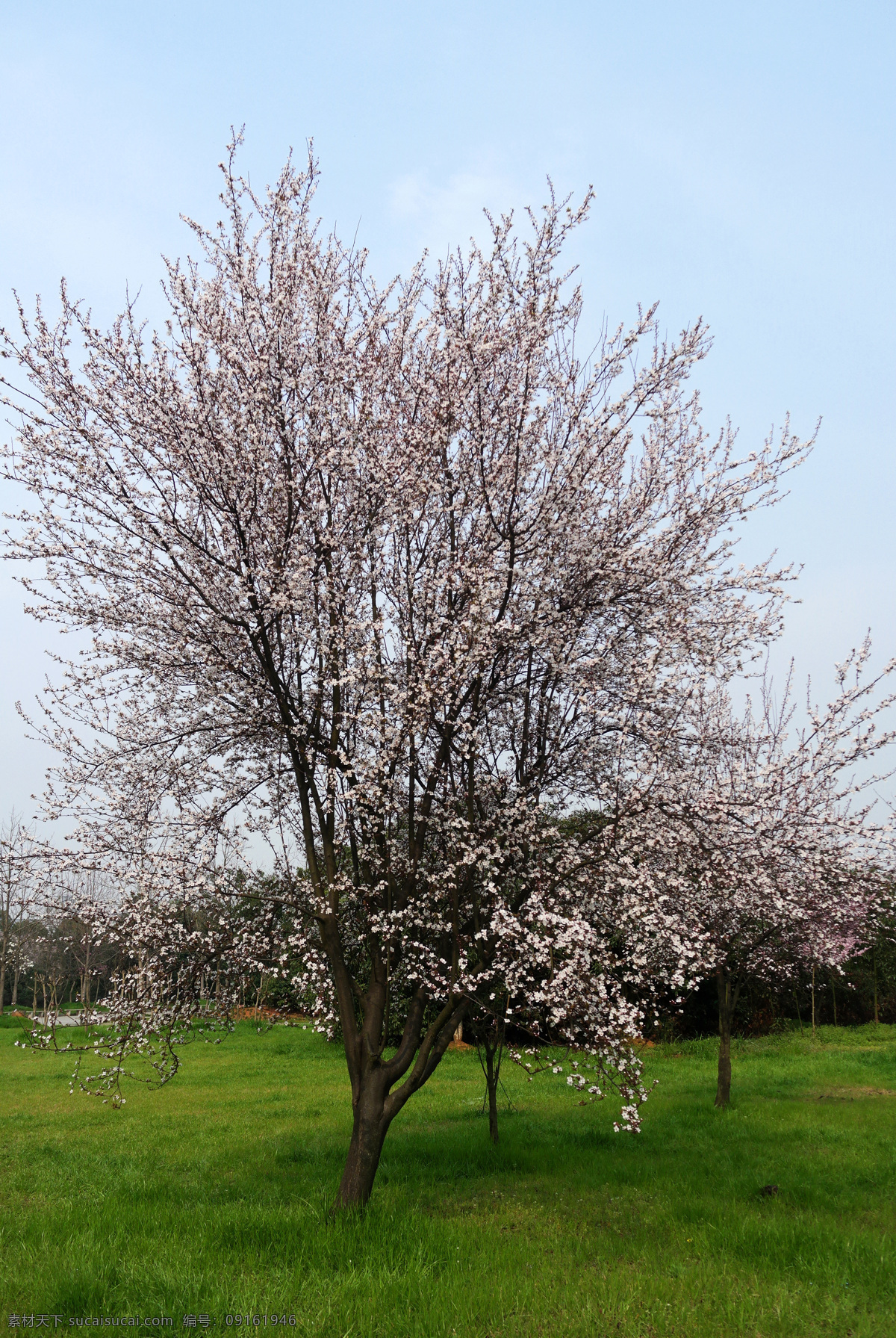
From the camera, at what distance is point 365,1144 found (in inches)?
324

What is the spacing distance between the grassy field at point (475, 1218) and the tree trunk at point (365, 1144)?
1.35 feet

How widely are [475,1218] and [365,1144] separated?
129 centimetres

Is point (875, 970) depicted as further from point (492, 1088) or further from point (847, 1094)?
point (492, 1088)

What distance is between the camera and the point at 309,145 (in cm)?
885

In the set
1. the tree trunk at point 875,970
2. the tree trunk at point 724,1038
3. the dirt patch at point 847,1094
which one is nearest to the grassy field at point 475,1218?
the dirt patch at point 847,1094

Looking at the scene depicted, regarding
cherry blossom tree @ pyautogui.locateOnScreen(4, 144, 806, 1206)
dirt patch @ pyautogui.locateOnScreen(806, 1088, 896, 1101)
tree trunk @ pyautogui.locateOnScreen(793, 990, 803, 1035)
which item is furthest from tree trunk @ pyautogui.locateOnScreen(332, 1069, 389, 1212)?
tree trunk @ pyautogui.locateOnScreen(793, 990, 803, 1035)

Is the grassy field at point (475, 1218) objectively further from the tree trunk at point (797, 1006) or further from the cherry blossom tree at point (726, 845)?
the tree trunk at point (797, 1006)

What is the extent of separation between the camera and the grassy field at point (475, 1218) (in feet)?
19.9

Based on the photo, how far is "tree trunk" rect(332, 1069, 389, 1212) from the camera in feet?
26.8

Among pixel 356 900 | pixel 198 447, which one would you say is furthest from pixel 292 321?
pixel 356 900

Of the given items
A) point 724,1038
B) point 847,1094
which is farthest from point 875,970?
point 724,1038

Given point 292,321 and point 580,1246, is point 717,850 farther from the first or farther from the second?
point 292,321

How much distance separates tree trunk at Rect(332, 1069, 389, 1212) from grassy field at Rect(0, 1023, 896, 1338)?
1.35 feet

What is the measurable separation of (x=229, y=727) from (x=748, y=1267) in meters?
6.79
